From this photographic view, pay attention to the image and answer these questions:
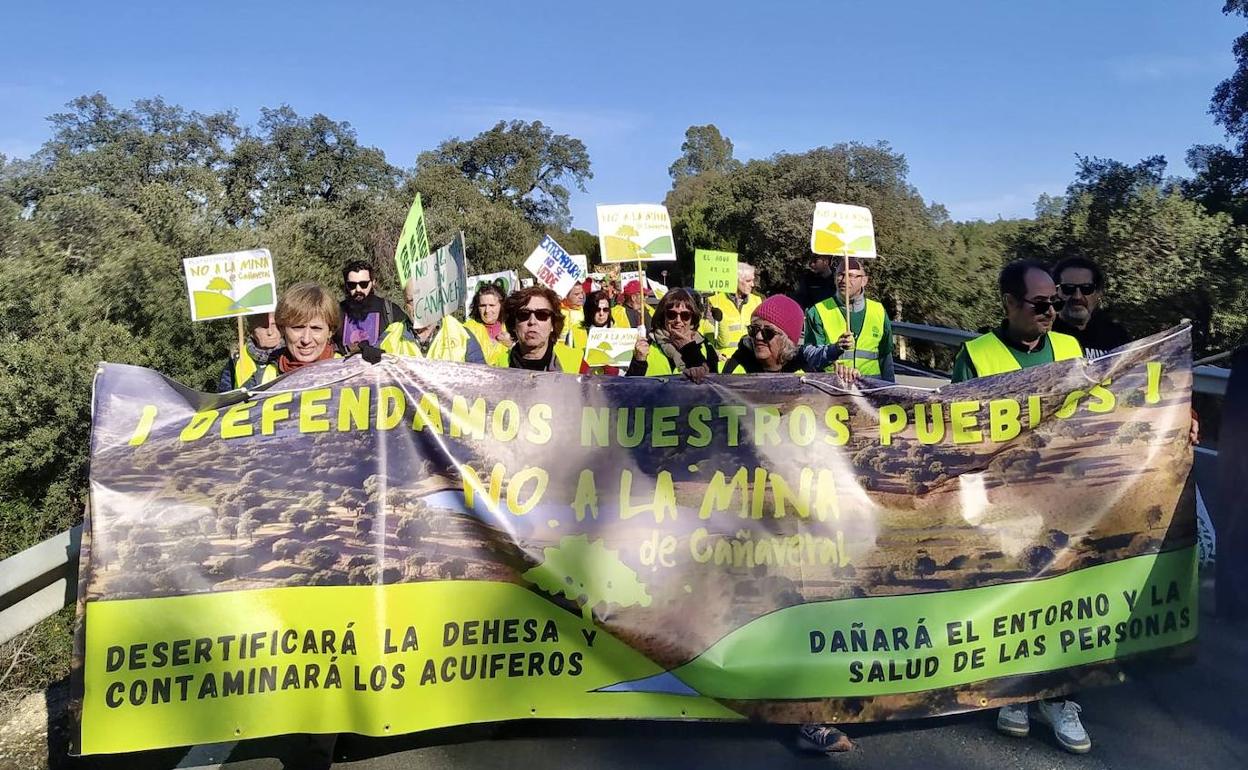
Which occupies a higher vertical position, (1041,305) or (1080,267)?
(1080,267)

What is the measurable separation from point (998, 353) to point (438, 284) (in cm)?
353

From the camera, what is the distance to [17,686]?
380 centimetres

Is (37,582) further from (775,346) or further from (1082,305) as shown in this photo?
(1082,305)

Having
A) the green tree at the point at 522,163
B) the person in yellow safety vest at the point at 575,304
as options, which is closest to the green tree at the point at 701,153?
the green tree at the point at 522,163

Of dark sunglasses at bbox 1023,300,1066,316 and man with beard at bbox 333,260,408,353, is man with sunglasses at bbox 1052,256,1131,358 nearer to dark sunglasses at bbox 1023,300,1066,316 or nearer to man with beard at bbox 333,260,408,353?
dark sunglasses at bbox 1023,300,1066,316

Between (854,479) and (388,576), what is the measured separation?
1.83m

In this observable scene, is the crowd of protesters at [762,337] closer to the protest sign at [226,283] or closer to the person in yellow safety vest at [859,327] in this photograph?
the person in yellow safety vest at [859,327]

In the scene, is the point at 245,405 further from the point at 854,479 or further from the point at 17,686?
the point at 854,479

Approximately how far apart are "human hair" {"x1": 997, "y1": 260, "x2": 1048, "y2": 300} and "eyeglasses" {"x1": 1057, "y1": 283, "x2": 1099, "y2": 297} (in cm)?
118

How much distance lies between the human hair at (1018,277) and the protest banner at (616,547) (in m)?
0.40

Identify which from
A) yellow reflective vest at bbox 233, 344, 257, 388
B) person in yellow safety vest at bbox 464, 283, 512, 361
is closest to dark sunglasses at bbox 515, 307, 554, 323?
yellow reflective vest at bbox 233, 344, 257, 388

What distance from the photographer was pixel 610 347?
7.69 meters

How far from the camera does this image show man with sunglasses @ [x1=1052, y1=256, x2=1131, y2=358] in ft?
16.7

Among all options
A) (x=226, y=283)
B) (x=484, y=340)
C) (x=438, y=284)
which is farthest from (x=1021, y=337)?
(x=226, y=283)
